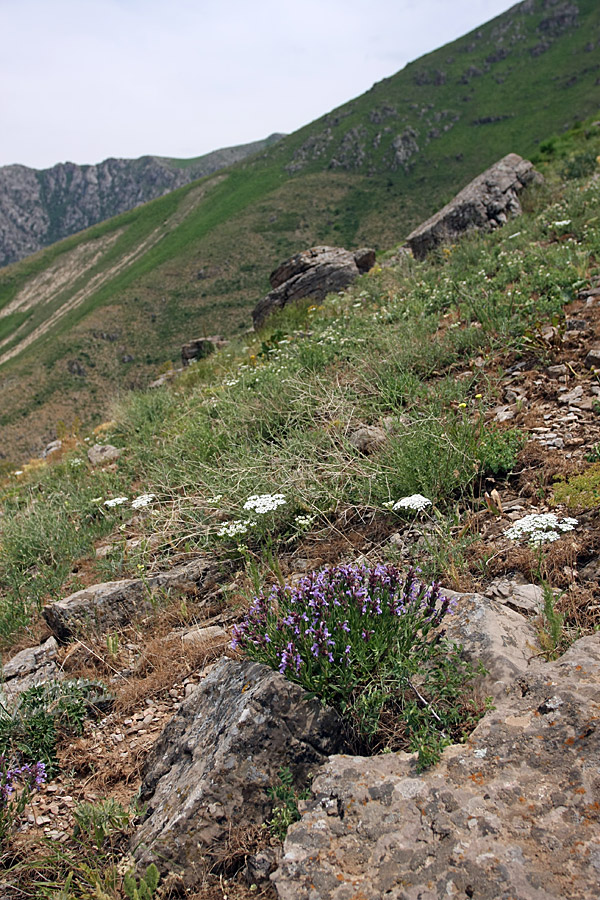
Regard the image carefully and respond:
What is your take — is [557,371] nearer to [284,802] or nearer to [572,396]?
[572,396]

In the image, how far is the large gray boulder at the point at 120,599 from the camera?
337 cm

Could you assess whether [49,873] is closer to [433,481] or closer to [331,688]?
[331,688]

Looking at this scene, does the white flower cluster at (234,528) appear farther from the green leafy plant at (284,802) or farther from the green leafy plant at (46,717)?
the green leafy plant at (284,802)

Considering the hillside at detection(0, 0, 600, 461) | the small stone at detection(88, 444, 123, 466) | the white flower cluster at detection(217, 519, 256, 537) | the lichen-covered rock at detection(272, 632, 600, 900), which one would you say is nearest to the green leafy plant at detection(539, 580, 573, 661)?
the lichen-covered rock at detection(272, 632, 600, 900)

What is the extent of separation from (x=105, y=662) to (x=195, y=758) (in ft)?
4.13

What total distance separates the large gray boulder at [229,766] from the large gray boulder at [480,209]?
10.5 metres

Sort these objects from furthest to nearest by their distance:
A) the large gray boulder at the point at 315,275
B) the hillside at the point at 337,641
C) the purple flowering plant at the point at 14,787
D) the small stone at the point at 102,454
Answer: the large gray boulder at the point at 315,275, the small stone at the point at 102,454, the purple flowering plant at the point at 14,787, the hillside at the point at 337,641

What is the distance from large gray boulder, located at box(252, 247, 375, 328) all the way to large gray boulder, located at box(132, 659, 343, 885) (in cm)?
1155

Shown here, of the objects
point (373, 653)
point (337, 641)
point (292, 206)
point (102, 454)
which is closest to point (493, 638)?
point (373, 653)

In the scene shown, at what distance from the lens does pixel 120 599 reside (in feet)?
11.5

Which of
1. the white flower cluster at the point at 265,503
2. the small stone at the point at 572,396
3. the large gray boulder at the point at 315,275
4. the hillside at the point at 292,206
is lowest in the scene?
the small stone at the point at 572,396

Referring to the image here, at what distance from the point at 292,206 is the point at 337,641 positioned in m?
A: 87.7

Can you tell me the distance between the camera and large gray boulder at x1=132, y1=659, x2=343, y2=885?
1.79m

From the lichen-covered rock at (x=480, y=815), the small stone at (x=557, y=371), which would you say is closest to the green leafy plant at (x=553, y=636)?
the lichen-covered rock at (x=480, y=815)
